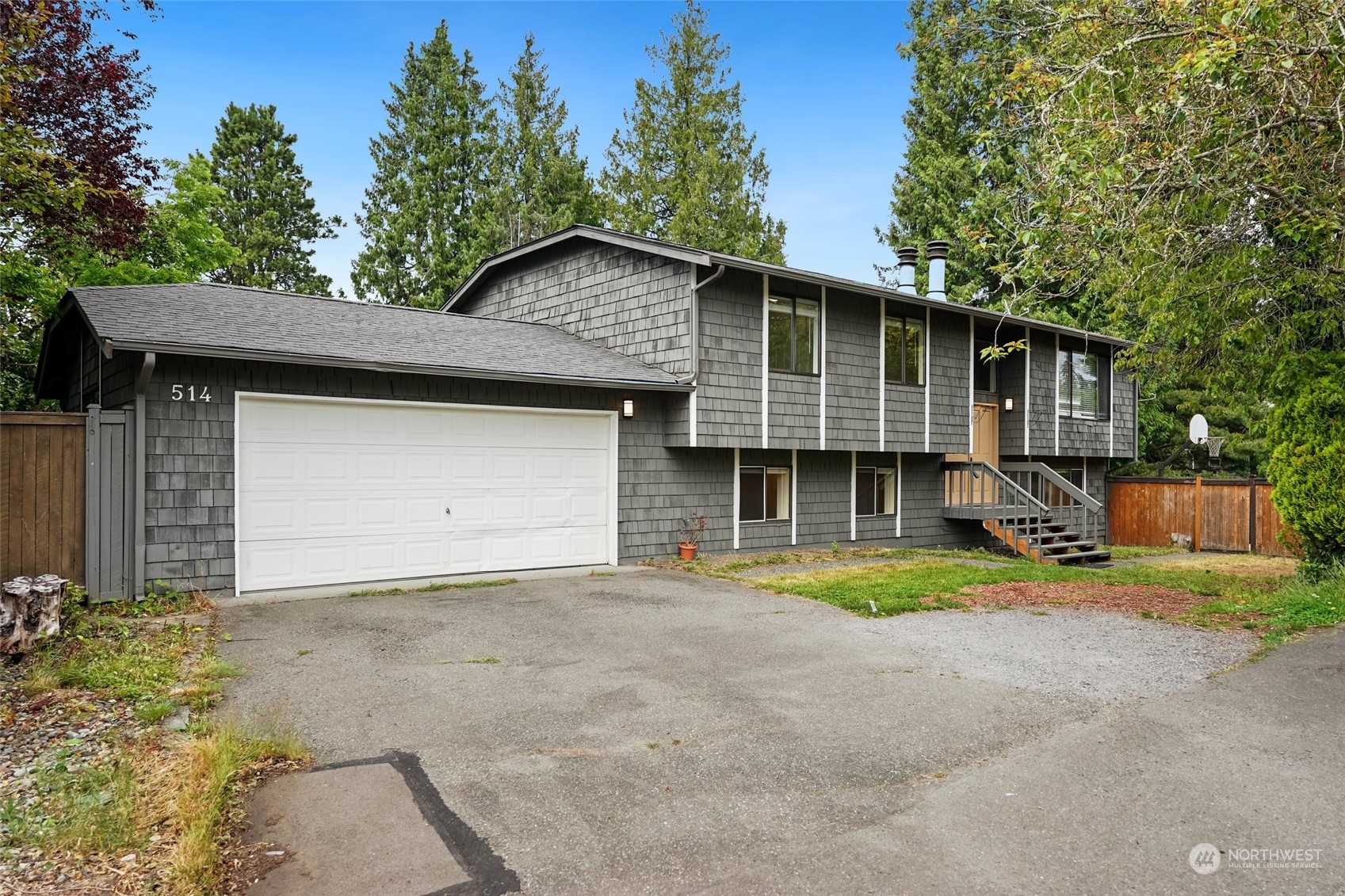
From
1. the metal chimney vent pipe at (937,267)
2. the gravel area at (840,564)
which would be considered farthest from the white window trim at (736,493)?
the metal chimney vent pipe at (937,267)

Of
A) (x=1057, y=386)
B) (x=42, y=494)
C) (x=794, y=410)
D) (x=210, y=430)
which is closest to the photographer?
(x=42, y=494)

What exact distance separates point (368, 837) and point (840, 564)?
367 inches

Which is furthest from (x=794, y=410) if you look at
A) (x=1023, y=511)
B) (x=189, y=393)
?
(x=189, y=393)

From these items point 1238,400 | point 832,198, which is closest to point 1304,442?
point 1238,400

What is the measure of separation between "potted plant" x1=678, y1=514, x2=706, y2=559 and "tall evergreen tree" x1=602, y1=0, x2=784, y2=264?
55.3ft

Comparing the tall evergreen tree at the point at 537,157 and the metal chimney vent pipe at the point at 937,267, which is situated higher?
the tall evergreen tree at the point at 537,157

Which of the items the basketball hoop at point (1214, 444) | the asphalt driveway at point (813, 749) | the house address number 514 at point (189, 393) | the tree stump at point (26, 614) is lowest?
the asphalt driveway at point (813, 749)

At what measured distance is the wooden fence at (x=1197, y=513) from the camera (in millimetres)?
15383

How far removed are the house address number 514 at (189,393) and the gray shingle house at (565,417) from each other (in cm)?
2

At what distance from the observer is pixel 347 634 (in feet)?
21.6

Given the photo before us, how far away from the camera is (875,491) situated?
14.1 m

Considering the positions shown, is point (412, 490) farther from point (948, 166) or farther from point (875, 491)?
point (948, 166)

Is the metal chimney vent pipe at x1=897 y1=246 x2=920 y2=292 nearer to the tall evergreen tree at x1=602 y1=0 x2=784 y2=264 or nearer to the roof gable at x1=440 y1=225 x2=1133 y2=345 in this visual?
the roof gable at x1=440 y1=225 x2=1133 y2=345

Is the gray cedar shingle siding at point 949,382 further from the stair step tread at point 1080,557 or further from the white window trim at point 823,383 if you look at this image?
the white window trim at point 823,383
